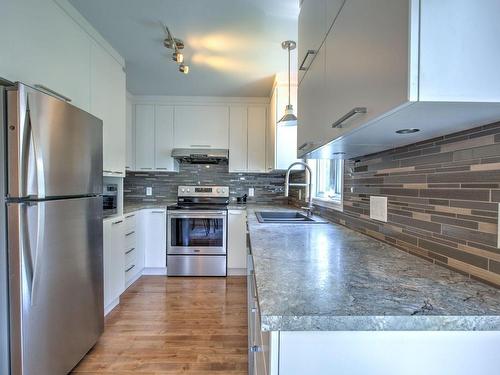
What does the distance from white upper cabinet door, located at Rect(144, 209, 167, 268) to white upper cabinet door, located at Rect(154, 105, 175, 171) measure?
784mm

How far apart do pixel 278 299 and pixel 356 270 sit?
0.35 metres

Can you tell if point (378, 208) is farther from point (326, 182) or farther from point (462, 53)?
Result: point (326, 182)

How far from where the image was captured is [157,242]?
316 cm

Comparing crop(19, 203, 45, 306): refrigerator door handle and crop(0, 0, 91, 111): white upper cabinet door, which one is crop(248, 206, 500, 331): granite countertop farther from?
crop(0, 0, 91, 111): white upper cabinet door

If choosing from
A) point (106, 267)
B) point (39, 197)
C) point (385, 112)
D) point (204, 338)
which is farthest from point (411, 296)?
point (106, 267)

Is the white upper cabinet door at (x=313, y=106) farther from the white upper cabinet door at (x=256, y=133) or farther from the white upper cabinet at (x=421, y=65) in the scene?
the white upper cabinet door at (x=256, y=133)

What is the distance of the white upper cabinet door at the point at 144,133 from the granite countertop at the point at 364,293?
2.85 meters

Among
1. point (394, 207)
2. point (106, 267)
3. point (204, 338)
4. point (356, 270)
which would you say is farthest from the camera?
point (106, 267)

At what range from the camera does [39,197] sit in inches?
47.8

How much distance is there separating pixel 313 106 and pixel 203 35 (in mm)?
1348

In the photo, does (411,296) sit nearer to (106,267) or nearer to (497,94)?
(497,94)

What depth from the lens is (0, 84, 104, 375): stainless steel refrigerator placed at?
1.16m

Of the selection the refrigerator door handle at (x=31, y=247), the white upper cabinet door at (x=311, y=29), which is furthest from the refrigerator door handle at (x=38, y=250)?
the white upper cabinet door at (x=311, y=29)

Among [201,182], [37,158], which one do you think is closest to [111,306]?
[37,158]
